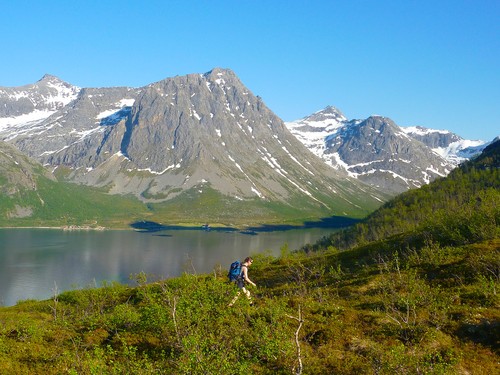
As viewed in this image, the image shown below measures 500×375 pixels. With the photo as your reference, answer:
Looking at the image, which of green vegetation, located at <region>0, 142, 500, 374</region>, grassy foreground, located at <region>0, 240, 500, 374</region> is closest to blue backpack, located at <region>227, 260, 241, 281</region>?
green vegetation, located at <region>0, 142, 500, 374</region>

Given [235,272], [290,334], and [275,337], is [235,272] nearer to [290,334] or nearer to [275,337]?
[290,334]

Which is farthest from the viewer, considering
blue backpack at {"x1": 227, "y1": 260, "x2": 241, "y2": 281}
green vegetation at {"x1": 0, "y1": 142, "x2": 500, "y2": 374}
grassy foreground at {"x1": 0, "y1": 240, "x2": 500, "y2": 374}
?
blue backpack at {"x1": 227, "y1": 260, "x2": 241, "y2": 281}

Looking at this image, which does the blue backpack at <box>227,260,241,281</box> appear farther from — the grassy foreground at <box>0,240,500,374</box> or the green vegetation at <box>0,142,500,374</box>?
the grassy foreground at <box>0,240,500,374</box>

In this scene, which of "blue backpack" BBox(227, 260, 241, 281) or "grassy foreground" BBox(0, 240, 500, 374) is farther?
"blue backpack" BBox(227, 260, 241, 281)

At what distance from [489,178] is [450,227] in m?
141

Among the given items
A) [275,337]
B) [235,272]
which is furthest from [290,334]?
[235,272]

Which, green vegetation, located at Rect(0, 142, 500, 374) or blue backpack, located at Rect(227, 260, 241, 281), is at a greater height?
blue backpack, located at Rect(227, 260, 241, 281)

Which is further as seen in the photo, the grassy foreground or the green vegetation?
the green vegetation

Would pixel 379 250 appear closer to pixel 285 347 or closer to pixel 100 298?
pixel 100 298

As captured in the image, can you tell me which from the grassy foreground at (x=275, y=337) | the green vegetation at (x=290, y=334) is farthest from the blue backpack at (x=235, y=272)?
the grassy foreground at (x=275, y=337)

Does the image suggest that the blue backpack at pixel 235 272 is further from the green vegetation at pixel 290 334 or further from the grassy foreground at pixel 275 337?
the grassy foreground at pixel 275 337

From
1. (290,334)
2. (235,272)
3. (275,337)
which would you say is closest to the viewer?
(275,337)

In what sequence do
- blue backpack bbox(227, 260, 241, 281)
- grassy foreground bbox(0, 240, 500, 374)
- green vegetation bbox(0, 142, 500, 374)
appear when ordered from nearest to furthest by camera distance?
grassy foreground bbox(0, 240, 500, 374) < green vegetation bbox(0, 142, 500, 374) < blue backpack bbox(227, 260, 241, 281)

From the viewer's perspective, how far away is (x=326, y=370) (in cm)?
2014
